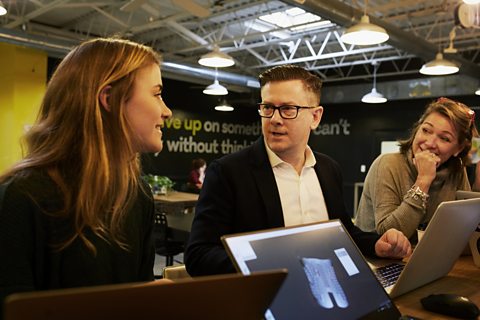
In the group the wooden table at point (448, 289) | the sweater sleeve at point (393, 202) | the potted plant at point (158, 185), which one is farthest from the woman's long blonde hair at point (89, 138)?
the potted plant at point (158, 185)

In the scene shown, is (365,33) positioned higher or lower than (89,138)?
higher

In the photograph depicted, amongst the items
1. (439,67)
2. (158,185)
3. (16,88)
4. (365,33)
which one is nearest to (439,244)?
(365,33)

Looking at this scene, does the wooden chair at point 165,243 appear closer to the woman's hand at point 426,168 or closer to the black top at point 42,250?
the woman's hand at point 426,168

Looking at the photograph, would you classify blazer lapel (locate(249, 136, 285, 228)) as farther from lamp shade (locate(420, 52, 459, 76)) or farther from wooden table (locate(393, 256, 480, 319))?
lamp shade (locate(420, 52, 459, 76))

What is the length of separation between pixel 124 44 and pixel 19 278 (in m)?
0.63

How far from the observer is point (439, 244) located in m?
1.29

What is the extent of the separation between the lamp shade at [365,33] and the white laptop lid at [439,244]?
2951 mm

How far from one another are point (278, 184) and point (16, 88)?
817cm

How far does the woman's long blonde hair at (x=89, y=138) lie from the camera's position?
104 cm

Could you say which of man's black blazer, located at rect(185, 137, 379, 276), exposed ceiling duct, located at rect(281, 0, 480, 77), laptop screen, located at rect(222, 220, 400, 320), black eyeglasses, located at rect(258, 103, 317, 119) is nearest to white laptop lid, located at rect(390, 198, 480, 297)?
laptop screen, located at rect(222, 220, 400, 320)

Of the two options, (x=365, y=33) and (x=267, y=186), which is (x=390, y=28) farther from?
(x=267, y=186)

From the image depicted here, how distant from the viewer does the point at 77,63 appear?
1.13 metres

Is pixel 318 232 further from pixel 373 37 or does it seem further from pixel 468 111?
pixel 373 37

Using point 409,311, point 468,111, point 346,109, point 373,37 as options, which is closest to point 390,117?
point 346,109
